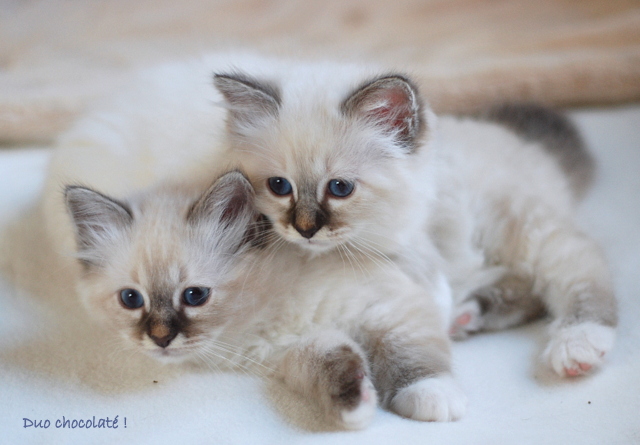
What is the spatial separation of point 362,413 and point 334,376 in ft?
0.31

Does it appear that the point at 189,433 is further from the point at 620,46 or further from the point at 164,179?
the point at 620,46

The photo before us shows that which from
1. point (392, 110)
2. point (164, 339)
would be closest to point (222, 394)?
point (164, 339)

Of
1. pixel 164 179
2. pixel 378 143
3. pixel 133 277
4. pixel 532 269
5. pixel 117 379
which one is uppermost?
pixel 378 143

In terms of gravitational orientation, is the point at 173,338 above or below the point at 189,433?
above

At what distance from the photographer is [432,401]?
1.21 meters

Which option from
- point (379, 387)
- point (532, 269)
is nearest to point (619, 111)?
point (532, 269)

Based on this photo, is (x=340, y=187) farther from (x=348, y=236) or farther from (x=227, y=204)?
(x=227, y=204)

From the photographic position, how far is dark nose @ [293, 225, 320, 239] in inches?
51.8

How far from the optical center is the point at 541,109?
2.18 meters

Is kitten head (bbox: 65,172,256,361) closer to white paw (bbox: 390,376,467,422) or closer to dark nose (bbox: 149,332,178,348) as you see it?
dark nose (bbox: 149,332,178,348)

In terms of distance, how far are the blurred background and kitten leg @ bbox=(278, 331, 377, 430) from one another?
3.96 ft

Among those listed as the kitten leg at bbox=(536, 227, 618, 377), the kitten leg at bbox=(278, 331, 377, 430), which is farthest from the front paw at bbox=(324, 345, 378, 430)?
A: the kitten leg at bbox=(536, 227, 618, 377)

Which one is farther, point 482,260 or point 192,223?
point 482,260

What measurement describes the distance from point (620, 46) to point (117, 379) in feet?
7.87
